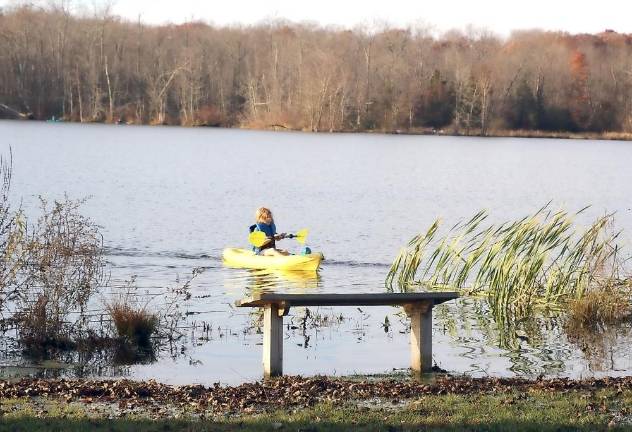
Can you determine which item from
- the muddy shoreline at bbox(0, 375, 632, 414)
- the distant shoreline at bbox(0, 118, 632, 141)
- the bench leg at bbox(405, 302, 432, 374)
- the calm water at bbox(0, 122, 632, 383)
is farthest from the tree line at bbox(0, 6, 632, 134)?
the muddy shoreline at bbox(0, 375, 632, 414)

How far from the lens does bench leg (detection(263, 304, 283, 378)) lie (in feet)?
36.7

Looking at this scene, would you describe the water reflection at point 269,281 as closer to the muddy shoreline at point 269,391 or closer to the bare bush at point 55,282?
the bare bush at point 55,282

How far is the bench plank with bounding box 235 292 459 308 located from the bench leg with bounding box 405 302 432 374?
6.1 inches

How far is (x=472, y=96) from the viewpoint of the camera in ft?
307

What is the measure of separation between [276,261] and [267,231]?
2.64 ft

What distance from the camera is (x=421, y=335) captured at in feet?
38.6

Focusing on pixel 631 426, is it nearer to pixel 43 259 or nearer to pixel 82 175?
pixel 43 259

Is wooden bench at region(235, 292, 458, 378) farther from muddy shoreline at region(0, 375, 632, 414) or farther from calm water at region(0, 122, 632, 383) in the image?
calm water at region(0, 122, 632, 383)

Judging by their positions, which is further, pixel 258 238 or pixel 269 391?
pixel 258 238

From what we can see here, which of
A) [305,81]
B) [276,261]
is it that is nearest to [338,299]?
[276,261]

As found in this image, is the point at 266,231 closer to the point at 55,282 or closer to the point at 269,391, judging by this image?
the point at 55,282

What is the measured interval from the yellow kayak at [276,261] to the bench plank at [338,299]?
1000 centimetres

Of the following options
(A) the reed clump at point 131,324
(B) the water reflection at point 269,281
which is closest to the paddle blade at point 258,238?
(B) the water reflection at point 269,281

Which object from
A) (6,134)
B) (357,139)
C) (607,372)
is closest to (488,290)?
(607,372)
